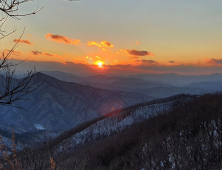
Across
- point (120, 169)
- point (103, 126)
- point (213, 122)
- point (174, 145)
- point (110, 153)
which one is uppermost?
point (213, 122)

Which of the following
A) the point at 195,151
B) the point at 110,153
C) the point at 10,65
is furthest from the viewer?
the point at 110,153

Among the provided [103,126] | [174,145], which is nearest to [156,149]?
[174,145]

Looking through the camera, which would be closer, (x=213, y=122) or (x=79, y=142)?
(x=213, y=122)

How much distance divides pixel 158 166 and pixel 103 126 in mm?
49260

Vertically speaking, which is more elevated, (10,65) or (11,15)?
(11,15)

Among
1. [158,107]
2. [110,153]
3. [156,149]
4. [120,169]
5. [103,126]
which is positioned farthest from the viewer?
[103,126]

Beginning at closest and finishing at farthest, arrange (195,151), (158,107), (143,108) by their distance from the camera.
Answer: (195,151), (158,107), (143,108)

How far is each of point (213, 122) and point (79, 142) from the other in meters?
49.7

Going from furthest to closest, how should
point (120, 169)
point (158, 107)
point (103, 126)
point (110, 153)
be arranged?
1. point (103, 126)
2. point (158, 107)
3. point (110, 153)
4. point (120, 169)

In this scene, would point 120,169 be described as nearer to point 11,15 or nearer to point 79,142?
point 11,15

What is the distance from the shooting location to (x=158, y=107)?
50.1 metres

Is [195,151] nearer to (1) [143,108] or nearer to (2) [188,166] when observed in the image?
(2) [188,166]

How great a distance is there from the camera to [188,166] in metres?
8.16

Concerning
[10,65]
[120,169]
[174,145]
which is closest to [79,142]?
[120,169]
